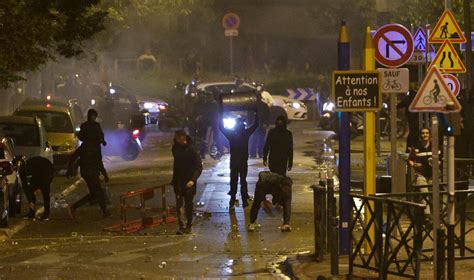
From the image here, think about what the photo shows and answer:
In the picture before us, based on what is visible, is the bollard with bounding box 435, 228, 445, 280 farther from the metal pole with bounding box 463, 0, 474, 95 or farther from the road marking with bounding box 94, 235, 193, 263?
the metal pole with bounding box 463, 0, 474, 95

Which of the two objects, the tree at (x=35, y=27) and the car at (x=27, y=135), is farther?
the car at (x=27, y=135)

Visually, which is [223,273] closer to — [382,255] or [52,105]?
[382,255]

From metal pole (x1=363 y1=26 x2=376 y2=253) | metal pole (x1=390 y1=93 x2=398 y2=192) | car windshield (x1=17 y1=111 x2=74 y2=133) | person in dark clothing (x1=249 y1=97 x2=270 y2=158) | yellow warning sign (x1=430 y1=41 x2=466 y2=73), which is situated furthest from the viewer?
person in dark clothing (x1=249 y1=97 x2=270 y2=158)

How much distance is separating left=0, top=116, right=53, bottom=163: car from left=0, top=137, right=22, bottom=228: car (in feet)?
10.3

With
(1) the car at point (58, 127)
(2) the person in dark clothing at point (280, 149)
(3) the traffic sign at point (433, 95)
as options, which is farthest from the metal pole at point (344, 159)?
(1) the car at point (58, 127)

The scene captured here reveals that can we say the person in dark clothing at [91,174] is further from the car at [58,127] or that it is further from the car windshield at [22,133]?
the car at [58,127]

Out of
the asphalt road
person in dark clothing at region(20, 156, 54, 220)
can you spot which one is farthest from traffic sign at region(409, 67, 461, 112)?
person in dark clothing at region(20, 156, 54, 220)

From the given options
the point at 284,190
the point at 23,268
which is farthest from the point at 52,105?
the point at 23,268

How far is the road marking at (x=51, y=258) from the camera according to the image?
13.8m

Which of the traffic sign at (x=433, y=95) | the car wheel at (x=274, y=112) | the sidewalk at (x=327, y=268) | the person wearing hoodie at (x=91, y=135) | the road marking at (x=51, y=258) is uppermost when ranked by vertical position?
the traffic sign at (x=433, y=95)

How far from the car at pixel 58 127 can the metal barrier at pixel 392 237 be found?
45.2ft

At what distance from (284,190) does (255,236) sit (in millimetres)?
921

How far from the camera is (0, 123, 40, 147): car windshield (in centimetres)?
2252

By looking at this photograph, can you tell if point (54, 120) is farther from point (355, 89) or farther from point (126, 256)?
point (355, 89)
